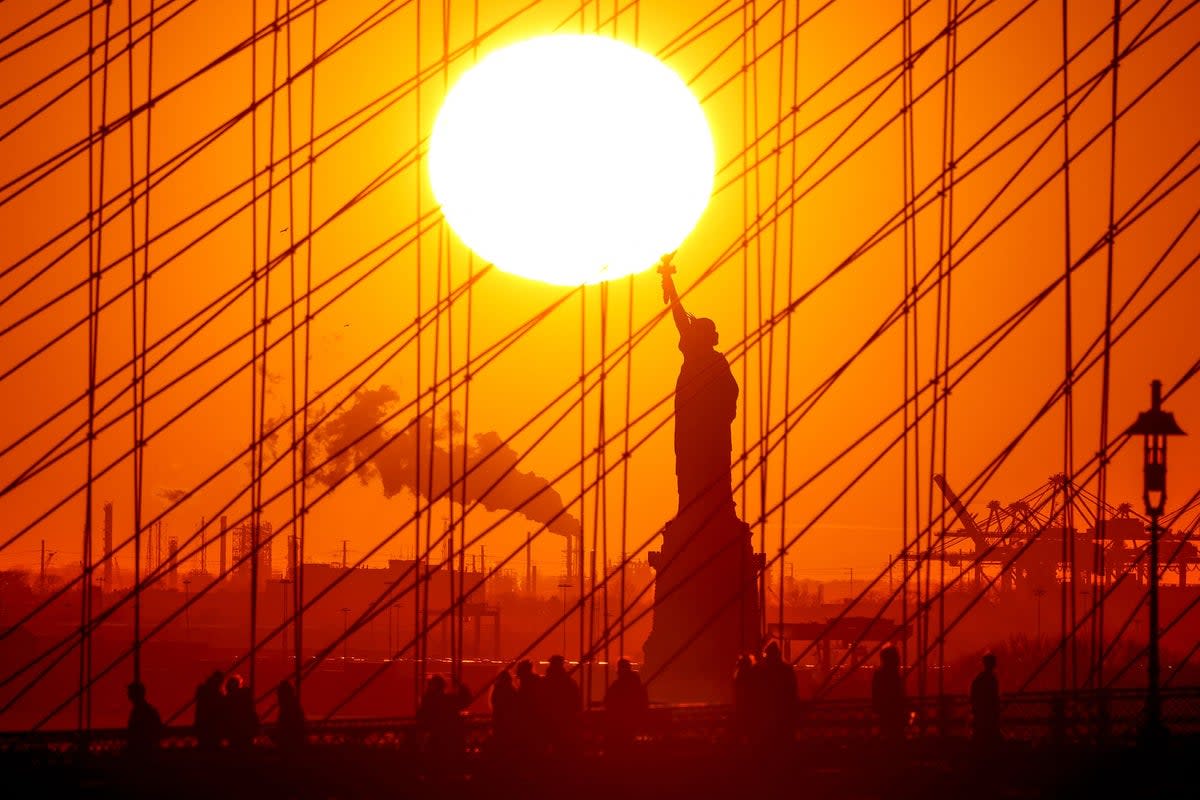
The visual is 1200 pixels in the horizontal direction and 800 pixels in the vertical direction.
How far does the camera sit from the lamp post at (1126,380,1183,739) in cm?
1191

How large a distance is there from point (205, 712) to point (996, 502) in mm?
80400

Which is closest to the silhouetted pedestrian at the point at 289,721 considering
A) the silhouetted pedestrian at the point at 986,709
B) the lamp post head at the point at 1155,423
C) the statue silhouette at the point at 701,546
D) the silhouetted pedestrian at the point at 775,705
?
the silhouetted pedestrian at the point at 775,705

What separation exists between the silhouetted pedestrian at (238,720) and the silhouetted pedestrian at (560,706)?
68.8 inches

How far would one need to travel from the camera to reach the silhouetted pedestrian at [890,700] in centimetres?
1220

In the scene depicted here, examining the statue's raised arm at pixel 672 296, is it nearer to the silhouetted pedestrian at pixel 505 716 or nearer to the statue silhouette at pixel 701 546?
the statue silhouette at pixel 701 546

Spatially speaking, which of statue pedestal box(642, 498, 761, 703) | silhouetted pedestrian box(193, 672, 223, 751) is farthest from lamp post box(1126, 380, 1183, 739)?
statue pedestal box(642, 498, 761, 703)

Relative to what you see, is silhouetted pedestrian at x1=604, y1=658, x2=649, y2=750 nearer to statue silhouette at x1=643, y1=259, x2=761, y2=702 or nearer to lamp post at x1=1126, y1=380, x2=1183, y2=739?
lamp post at x1=1126, y1=380, x2=1183, y2=739

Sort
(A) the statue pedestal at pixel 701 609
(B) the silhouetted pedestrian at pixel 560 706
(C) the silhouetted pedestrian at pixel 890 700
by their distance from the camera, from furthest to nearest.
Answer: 1. (A) the statue pedestal at pixel 701 609
2. (C) the silhouetted pedestrian at pixel 890 700
3. (B) the silhouetted pedestrian at pixel 560 706

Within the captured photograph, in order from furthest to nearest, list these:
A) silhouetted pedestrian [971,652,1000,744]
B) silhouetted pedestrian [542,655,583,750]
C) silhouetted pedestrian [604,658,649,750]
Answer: silhouetted pedestrian [971,652,1000,744], silhouetted pedestrian [604,658,649,750], silhouetted pedestrian [542,655,583,750]

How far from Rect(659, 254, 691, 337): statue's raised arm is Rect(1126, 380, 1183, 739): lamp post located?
29.1 ft

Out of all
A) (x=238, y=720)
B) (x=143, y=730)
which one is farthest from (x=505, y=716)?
(x=143, y=730)

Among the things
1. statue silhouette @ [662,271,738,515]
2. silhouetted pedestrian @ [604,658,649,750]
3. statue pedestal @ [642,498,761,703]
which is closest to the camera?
silhouetted pedestrian @ [604,658,649,750]

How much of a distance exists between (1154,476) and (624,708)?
3605mm

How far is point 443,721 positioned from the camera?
11609mm
